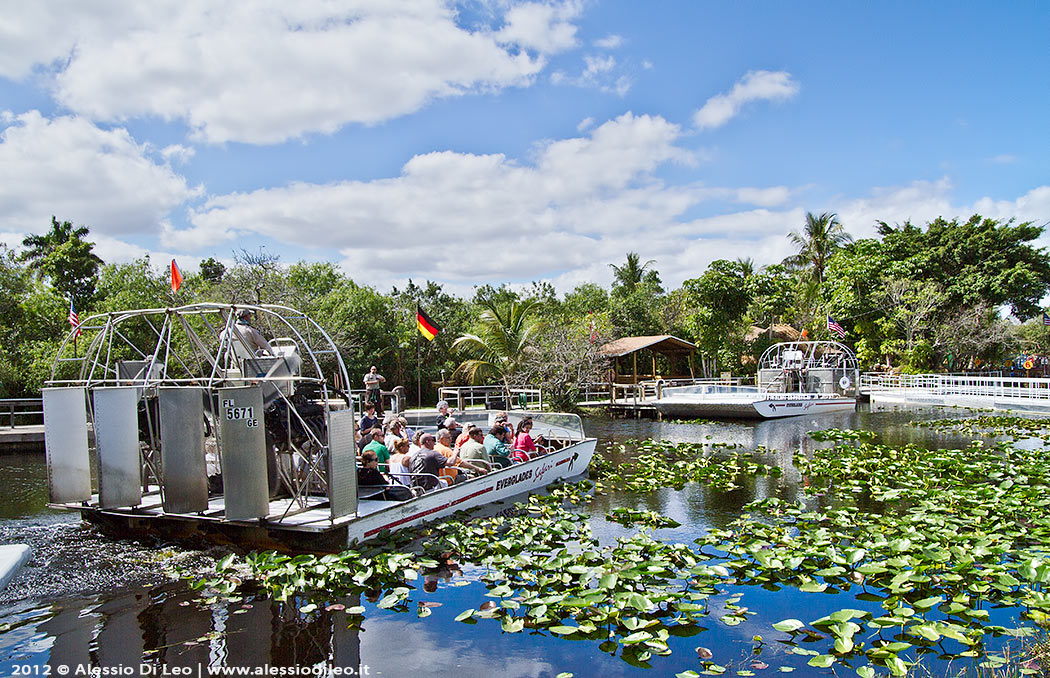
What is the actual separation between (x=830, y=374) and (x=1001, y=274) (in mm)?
17493

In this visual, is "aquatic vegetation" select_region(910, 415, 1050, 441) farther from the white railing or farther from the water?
the water

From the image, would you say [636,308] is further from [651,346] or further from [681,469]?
[681,469]

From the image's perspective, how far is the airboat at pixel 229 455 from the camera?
8.67 meters

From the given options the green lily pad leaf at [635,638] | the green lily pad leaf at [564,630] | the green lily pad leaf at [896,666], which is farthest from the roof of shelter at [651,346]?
the green lily pad leaf at [896,666]

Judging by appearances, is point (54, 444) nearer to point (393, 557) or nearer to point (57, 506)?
point (57, 506)

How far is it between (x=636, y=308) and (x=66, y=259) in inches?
1365

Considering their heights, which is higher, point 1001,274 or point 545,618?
point 1001,274

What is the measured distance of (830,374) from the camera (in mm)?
32625

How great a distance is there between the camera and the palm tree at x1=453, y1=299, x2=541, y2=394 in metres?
33.3

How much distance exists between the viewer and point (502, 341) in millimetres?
33531

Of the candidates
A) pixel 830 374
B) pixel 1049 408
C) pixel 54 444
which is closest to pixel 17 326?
pixel 54 444

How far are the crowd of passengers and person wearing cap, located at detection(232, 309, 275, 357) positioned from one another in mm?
A: 2166

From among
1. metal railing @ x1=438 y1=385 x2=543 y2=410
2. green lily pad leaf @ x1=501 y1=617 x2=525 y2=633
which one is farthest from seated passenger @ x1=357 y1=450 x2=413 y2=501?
metal railing @ x1=438 y1=385 x2=543 y2=410

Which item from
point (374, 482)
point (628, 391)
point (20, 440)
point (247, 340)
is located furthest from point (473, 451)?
point (628, 391)
